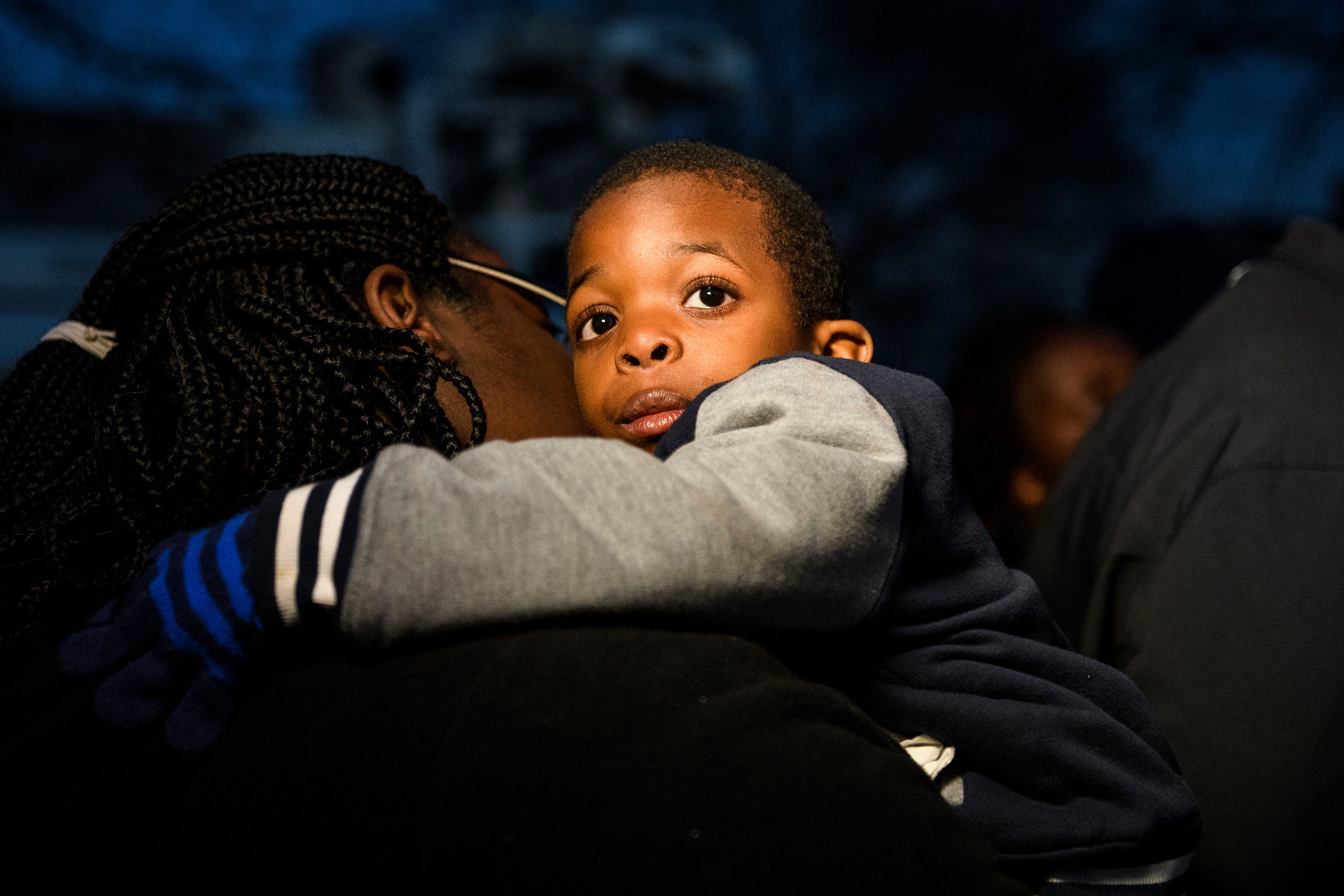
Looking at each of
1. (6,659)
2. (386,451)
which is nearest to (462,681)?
(386,451)

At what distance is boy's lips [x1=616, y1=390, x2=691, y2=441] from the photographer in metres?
1.56

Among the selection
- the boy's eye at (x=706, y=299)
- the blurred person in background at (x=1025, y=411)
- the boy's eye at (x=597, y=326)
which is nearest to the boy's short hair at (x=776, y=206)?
the boy's eye at (x=706, y=299)

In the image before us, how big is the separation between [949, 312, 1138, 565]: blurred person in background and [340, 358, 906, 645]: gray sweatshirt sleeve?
2.54 meters

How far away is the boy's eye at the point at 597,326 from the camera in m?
1.75

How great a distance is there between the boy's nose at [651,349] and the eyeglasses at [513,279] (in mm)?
281

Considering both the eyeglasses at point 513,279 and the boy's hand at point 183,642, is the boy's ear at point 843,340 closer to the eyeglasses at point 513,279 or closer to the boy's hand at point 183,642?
the eyeglasses at point 513,279

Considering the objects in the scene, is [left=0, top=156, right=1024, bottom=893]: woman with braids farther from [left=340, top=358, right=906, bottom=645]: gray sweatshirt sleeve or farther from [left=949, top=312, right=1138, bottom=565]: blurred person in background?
[left=949, top=312, right=1138, bottom=565]: blurred person in background

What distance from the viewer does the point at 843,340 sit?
5.99 ft

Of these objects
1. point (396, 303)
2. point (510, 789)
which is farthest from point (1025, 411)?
point (510, 789)

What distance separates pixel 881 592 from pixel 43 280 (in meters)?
6.63

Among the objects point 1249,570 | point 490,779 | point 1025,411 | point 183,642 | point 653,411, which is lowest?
point 1249,570

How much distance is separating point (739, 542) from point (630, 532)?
11 cm

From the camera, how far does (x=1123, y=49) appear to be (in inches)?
316

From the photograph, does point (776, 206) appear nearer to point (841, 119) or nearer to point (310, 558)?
point (310, 558)
